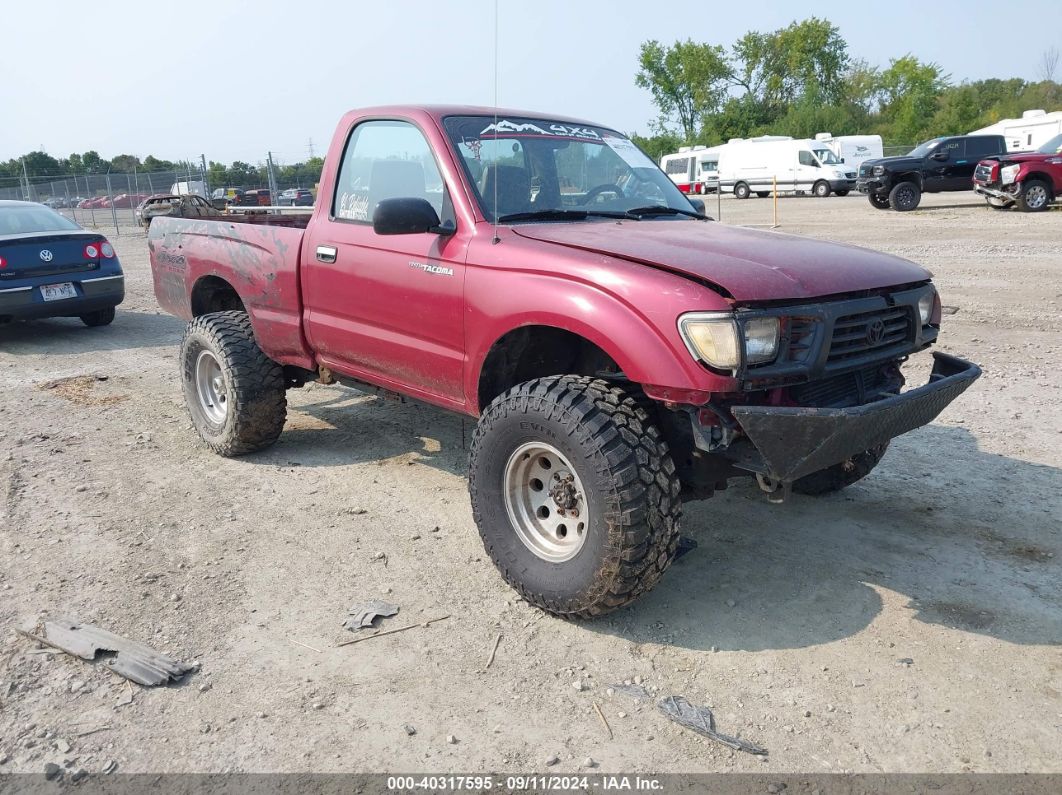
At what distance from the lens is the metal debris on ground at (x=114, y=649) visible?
→ 3.04 m

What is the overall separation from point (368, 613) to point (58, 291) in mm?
7494

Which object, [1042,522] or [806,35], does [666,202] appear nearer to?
[1042,522]

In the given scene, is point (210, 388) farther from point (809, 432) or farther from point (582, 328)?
point (809, 432)

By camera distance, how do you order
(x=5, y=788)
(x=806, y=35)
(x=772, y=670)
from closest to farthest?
(x=5, y=788) < (x=772, y=670) < (x=806, y=35)

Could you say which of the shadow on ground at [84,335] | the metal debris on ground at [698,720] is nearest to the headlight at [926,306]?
the metal debris on ground at [698,720]

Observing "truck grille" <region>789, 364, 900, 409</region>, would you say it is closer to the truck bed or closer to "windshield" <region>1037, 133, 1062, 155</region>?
the truck bed

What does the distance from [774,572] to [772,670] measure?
0.78 meters

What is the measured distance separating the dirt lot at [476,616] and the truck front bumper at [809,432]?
2.29 feet

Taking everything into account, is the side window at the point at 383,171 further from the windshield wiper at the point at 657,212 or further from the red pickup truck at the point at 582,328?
the windshield wiper at the point at 657,212

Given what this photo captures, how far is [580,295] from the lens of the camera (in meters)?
3.21

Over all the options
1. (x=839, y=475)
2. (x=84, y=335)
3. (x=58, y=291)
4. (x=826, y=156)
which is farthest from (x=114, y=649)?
(x=826, y=156)

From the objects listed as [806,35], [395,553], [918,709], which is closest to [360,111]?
[395,553]

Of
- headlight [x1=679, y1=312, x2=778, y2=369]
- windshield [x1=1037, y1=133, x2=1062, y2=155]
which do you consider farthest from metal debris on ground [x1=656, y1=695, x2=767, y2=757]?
windshield [x1=1037, y1=133, x2=1062, y2=155]

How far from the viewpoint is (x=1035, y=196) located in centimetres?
1933
